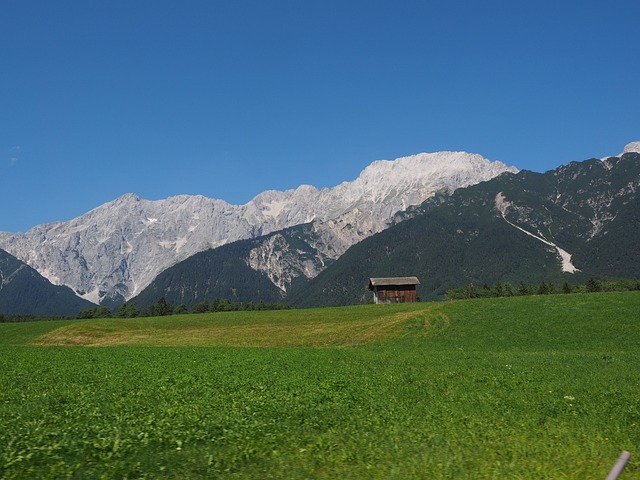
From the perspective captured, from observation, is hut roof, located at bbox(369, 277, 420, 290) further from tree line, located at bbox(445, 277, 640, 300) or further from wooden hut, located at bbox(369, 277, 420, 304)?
tree line, located at bbox(445, 277, 640, 300)

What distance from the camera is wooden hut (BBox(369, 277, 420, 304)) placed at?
13200 centimetres

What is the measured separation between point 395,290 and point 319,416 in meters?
Result: 116

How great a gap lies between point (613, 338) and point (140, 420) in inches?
2077

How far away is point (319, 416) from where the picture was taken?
739 inches

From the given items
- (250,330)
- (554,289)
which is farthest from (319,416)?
(554,289)

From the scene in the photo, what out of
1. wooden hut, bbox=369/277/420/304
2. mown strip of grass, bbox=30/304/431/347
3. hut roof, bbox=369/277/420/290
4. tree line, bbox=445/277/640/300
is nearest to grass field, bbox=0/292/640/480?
mown strip of grass, bbox=30/304/431/347

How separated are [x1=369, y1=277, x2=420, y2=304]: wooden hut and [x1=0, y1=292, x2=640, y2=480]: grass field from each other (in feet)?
298

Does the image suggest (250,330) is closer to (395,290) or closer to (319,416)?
(395,290)

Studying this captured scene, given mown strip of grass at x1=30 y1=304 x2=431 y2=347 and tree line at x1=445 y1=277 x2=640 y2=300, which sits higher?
mown strip of grass at x1=30 y1=304 x2=431 y2=347

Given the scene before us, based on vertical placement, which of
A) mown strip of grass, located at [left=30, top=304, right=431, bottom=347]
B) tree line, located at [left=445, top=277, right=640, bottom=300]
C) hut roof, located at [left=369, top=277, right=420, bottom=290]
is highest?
hut roof, located at [left=369, top=277, right=420, bottom=290]

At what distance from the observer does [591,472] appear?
43.5 ft

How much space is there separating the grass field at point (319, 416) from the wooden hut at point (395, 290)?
9069 cm

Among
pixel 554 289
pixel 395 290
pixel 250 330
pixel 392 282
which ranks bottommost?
pixel 554 289

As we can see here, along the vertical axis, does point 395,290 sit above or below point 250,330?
above
